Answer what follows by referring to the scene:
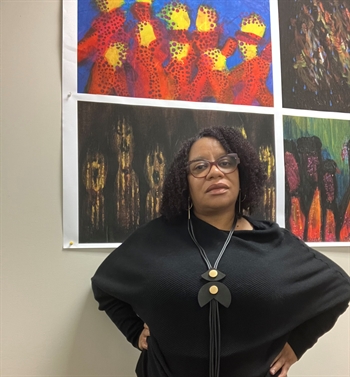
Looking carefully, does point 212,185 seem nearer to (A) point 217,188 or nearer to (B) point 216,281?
(A) point 217,188

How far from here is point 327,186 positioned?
1176mm

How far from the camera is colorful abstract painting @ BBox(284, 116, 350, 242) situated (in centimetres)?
114

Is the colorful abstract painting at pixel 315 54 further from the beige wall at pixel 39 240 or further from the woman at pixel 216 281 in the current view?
the beige wall at pixel 39 240

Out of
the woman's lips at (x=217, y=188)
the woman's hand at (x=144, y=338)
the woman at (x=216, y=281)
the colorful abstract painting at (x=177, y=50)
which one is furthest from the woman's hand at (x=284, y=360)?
the colorful abstract painting at (x=177, y=50)

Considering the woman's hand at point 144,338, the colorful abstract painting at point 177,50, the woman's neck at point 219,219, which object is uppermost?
the colorful abstract painting at point 177,50

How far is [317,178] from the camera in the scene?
117cm

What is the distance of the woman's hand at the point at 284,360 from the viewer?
82 cm

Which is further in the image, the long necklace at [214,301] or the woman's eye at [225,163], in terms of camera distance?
the woman's eye at [225,163]

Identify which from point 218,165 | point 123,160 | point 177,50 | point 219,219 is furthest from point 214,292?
point 177,50

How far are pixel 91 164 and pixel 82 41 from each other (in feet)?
1.23

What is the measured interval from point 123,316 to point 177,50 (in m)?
0.81

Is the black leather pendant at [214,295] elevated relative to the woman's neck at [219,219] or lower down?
lower down

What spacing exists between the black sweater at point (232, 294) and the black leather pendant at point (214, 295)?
0.05ft

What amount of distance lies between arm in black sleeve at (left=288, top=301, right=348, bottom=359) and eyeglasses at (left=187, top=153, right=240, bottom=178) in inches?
17.0
